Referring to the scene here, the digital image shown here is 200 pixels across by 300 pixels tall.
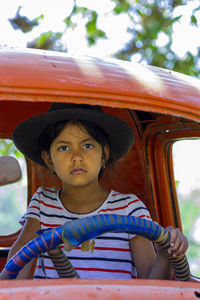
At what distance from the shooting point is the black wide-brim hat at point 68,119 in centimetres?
199

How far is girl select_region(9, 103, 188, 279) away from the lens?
1.98 meters

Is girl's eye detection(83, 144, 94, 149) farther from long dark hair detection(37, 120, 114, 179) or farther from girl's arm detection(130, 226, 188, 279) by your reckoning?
girl's arm detection(130, 226, 188, 279)

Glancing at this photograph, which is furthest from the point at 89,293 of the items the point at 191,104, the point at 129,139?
the point at 129,139

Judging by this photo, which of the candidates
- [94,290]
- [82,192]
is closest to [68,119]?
[82,192]

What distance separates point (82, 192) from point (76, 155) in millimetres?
244

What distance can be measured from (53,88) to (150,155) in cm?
129

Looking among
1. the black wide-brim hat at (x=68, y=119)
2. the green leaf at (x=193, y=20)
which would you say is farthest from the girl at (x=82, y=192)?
the green leaf at (x=193, y=20)

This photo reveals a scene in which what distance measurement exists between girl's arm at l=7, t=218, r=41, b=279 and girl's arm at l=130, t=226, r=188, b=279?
46 centimetres

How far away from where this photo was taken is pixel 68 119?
80.4 inches

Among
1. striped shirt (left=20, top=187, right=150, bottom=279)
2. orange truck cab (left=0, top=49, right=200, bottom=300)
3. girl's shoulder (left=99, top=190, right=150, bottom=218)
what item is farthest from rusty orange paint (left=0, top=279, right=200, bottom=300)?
girl's shoulder (left=99, top=190, right=150, bottom=218)

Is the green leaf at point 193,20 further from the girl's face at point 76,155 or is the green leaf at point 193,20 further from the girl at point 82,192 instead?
the girl's face at point 76,155

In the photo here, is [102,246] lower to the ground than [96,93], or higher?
lower

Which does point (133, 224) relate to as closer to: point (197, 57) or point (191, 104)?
point (191, 104)

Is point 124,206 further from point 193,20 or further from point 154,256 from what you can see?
point 193,20
